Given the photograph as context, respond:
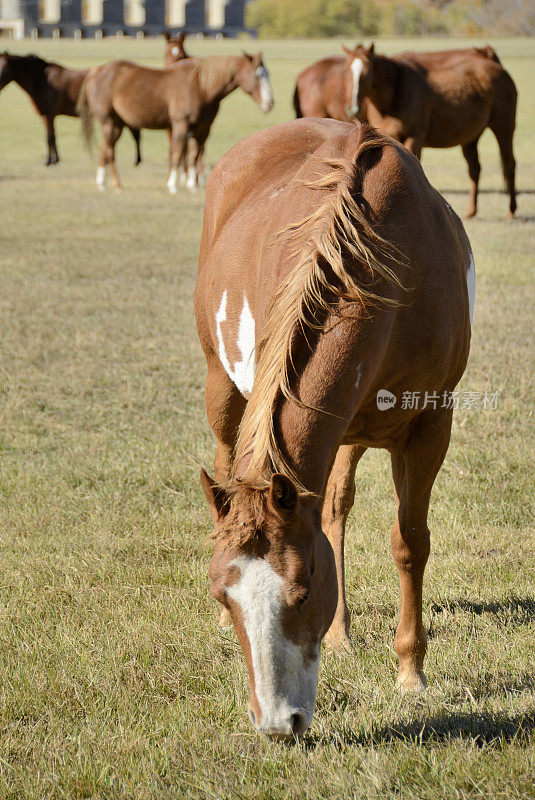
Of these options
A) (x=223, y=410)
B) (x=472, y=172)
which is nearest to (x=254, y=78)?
(x=472, y=172)

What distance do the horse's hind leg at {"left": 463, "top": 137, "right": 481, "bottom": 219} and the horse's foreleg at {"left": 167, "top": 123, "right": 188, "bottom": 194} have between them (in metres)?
4.96

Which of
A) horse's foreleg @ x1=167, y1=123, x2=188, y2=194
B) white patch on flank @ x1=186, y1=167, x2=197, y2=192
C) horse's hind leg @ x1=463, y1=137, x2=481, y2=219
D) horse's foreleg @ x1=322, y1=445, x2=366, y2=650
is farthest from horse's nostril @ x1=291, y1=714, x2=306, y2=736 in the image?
white patch on flank @ x1=186, y1=167, x2=197, y2=192

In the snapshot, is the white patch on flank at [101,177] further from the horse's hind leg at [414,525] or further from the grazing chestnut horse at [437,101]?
the horse's hind leg at [414,525]

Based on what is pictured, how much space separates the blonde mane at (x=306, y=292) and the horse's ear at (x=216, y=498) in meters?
0.04

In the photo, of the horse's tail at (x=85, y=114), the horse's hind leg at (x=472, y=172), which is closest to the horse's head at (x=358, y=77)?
the horse's hind leg at (x=472, y=172)

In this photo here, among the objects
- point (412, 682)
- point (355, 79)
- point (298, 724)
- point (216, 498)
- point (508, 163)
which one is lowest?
point (508, 163)

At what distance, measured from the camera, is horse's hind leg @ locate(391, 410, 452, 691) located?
2598mm

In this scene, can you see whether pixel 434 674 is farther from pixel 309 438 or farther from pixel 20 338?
pixel 20 338

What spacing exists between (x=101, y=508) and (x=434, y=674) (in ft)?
5.99

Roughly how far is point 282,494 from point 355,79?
10177 millimetres

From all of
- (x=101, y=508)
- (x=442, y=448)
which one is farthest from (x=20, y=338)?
(x=442, y=448)

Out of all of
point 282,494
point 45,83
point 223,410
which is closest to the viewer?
point 282,494

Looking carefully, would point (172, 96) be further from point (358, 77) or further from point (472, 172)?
point (472, 172)

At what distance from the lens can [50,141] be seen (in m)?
17.7
